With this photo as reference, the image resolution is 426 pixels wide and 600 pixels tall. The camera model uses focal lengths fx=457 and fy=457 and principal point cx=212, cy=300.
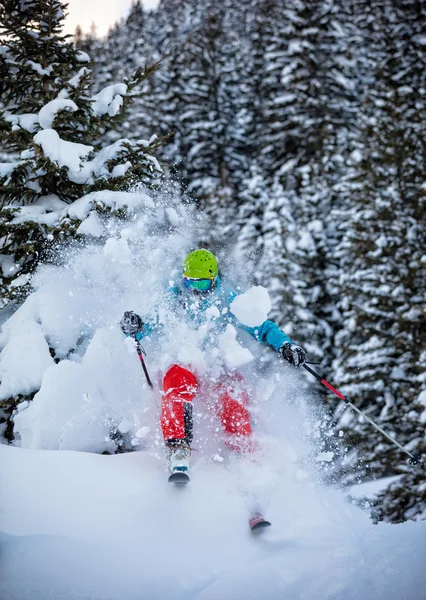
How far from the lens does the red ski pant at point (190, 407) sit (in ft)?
14.5

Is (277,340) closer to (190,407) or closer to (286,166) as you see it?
(190,407)

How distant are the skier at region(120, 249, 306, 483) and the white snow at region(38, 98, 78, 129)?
8.05ft

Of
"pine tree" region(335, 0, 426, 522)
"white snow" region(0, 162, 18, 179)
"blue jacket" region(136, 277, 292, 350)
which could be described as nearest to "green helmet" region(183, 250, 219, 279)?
"blue jacket" region(136, 277, 292, 350)

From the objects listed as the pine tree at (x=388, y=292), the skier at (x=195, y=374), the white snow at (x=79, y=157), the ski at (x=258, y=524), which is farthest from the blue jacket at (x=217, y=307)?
the pine tree at (x=388, y=292)

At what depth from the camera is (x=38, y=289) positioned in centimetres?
580

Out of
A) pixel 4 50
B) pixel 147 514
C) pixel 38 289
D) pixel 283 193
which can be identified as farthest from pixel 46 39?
pixel 283 193

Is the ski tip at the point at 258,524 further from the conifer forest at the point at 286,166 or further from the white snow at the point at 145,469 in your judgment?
the conifer forest at the point at 286,166

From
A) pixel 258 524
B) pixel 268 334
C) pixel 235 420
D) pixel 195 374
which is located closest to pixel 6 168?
pixel 195 374

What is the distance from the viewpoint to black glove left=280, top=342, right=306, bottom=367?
5.11m

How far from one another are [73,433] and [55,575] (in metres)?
1.89

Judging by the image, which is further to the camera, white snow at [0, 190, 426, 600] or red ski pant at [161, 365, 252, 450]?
red ski pant at [161, 365, 252, 450]

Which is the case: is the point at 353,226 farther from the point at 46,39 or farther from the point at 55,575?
the point at 55,575

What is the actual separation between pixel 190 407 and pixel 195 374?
0.63 metres

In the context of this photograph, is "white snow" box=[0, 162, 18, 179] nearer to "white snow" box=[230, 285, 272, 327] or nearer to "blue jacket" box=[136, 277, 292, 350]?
"blue jacket" box=[136, 277, 292, 350]
